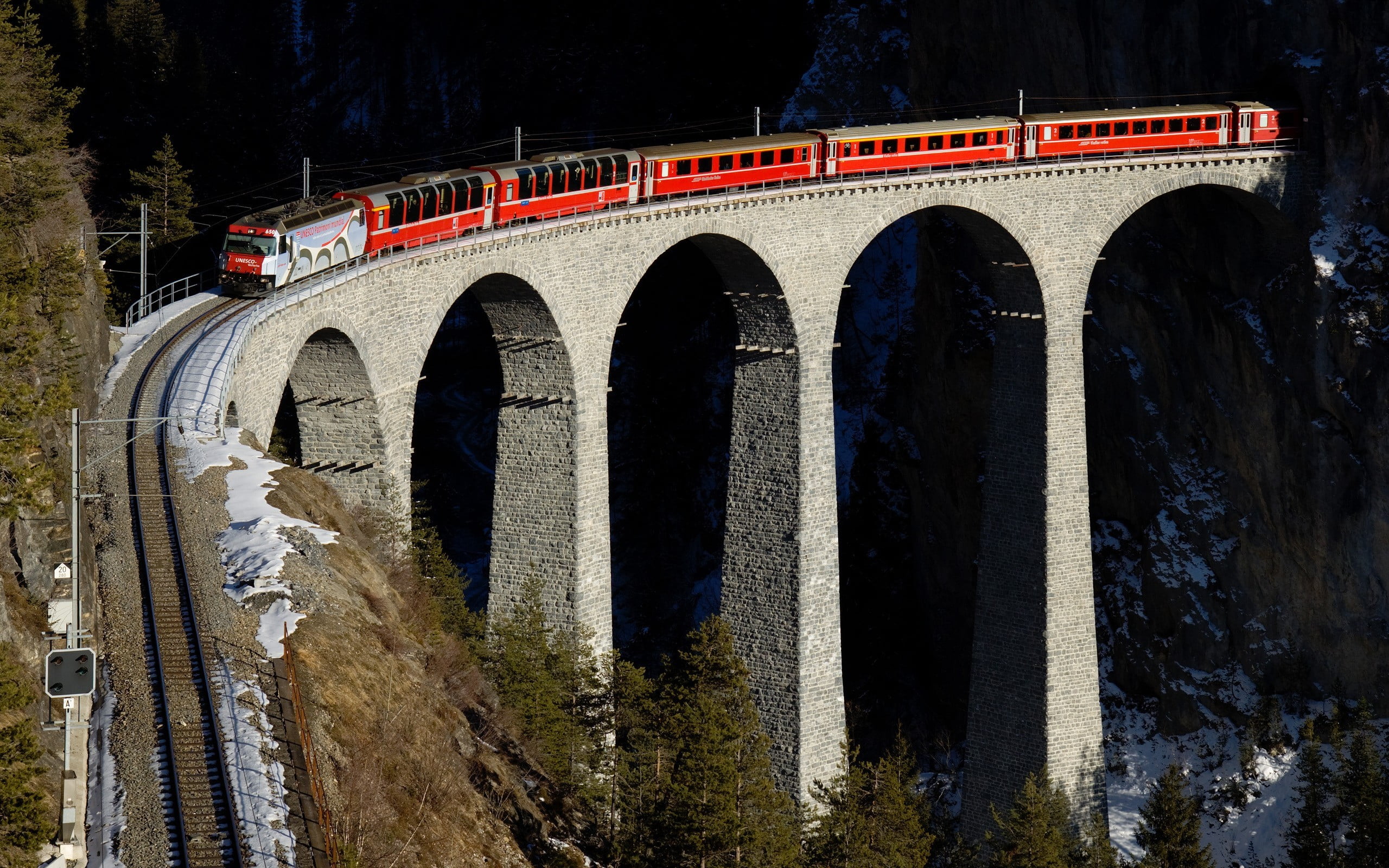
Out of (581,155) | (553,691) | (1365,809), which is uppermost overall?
(581,155)

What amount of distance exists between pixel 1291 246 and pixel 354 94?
67.1 m

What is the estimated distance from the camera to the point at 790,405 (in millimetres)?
48312

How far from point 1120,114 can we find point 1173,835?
75.4 feet

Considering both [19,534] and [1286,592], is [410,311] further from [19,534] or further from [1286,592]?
[1286,592]

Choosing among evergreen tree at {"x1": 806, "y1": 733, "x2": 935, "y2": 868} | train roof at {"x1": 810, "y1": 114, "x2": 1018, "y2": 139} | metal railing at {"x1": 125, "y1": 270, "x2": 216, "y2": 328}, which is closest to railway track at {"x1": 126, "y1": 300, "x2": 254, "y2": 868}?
metal railing at {"x1": 125, "y1": 270, "x2": 216, "y2": 328}

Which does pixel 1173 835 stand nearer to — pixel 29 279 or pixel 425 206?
pixel 425 206

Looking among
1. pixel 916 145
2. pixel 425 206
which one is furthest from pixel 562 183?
pixel 916 145

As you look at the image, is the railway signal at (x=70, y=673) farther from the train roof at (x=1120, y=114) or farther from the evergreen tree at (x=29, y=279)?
the train roof at (x=1120, y=114)

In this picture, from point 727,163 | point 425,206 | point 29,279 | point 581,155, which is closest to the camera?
point 29,279

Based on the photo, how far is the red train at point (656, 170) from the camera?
130 feet

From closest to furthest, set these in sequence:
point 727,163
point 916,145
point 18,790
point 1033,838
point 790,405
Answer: point 18,790 → point 1033,838 → point 727,163 → point 790,405 → point 916,145

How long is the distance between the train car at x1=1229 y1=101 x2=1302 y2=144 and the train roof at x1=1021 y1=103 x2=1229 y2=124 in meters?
0.62

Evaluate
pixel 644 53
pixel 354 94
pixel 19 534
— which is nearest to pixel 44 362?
pixel 19 534

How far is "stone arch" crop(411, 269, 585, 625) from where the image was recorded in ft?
143
